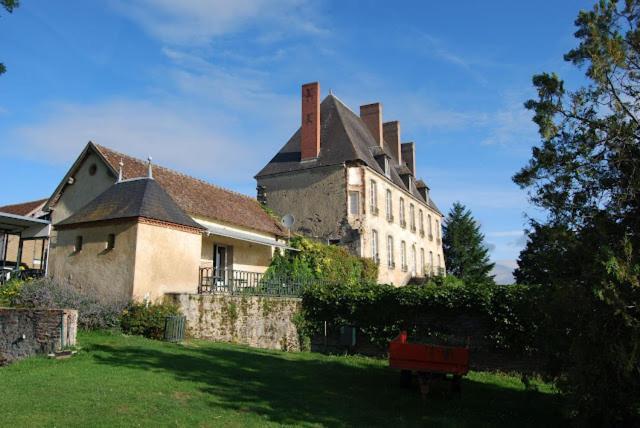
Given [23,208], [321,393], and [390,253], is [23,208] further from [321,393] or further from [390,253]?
[321,393]

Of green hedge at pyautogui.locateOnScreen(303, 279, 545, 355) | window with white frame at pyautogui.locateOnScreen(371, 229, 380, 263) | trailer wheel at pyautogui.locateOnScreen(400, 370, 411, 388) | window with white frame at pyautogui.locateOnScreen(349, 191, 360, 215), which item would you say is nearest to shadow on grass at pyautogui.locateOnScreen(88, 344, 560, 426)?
trailer wheel at pyautogui.locateOnScreen(400, 370, 411, 388)

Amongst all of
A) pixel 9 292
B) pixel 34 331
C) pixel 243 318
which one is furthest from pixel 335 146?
pixel 34 331

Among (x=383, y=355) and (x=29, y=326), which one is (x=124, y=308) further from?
(x=383, y=355)

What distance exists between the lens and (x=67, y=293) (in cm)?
1358

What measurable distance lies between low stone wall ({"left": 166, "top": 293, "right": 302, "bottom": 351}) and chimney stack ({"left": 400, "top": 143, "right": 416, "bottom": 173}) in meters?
23.2

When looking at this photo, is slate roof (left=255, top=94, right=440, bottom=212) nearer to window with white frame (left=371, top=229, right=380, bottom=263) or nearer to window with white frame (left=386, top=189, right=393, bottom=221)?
window with white frame (left=386, top=189, right=393, bottom=221)

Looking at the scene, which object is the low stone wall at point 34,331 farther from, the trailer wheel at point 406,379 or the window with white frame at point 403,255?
the window with white frame at point 403,255

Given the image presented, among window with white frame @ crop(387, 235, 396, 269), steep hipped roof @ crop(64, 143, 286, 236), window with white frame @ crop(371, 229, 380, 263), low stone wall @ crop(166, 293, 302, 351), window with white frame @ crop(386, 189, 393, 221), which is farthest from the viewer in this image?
window with white frame @ crop(386, 189, 393, 221)

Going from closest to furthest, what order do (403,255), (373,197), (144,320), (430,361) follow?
(430,361) → (144,320) → (373,197) → (403,255)

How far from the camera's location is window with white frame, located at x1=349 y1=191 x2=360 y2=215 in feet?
89.2

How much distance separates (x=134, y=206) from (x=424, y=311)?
348 inches

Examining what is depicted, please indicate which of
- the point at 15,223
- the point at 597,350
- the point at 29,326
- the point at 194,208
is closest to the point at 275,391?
the point at 597,350

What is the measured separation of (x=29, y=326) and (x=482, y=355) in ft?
36.9

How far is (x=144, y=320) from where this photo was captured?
44.9 ft
